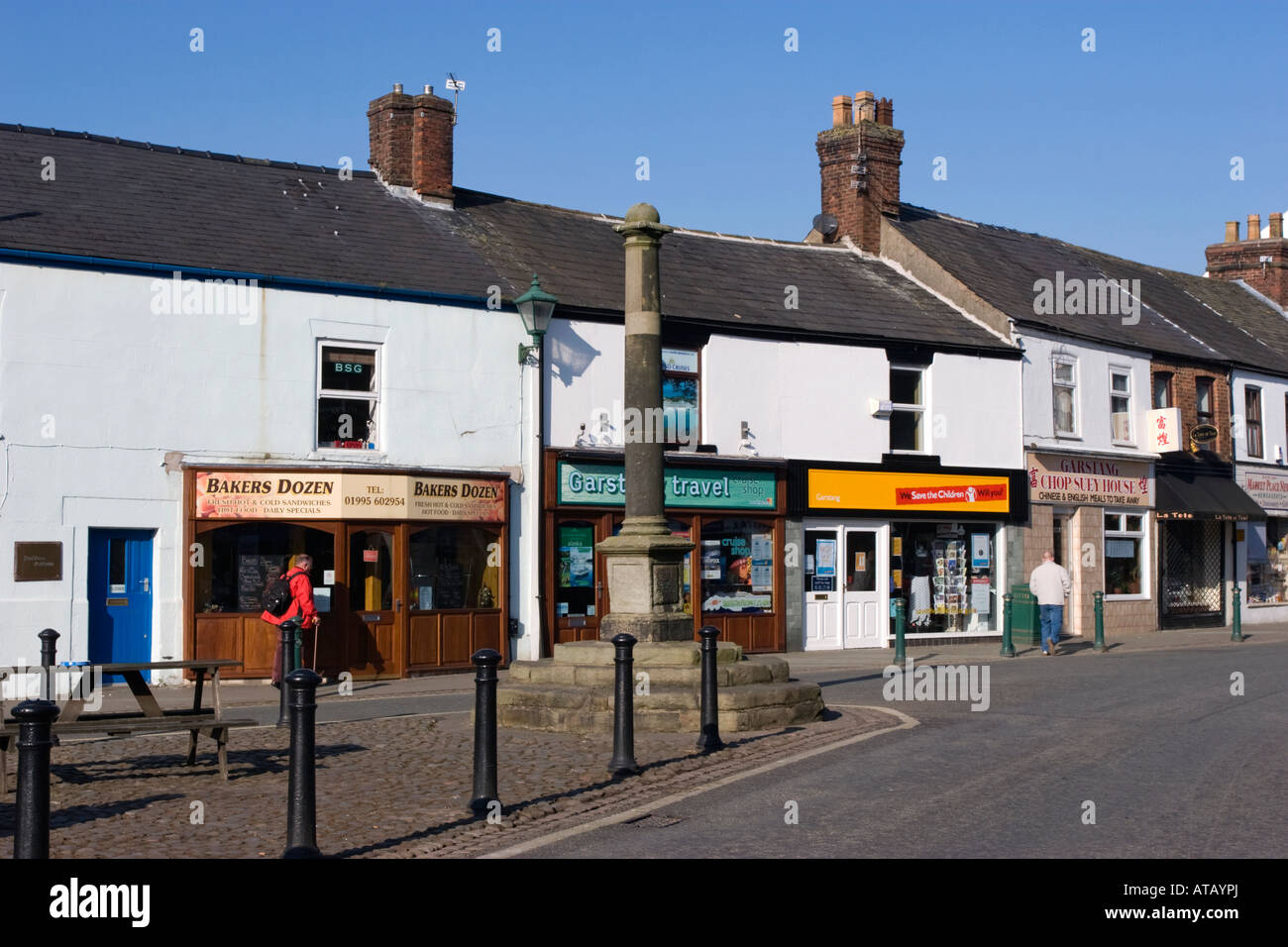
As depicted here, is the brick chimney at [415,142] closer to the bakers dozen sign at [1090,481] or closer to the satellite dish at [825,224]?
the satellite dish at [825,224]

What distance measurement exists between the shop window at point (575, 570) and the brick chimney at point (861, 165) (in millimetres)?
10514

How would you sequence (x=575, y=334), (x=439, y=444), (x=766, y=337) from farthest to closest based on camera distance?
(x=766, y=337)
(x=575, y=334)
(x=439, y=444)

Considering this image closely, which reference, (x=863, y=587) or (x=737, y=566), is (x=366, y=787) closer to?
(x=737, y=566)

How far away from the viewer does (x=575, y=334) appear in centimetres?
2155

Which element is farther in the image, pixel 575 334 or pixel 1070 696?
pixel 575 334

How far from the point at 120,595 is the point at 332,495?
3.01 metres

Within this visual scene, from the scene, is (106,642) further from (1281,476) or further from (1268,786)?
(1281,476)

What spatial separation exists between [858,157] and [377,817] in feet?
71.9

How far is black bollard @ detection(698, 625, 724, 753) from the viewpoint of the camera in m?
11.2

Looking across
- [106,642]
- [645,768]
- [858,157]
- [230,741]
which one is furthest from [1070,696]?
[858,157]

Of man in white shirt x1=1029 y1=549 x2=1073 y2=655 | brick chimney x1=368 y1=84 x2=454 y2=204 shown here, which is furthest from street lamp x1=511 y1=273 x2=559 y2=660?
man in white shirt x1=1029 y1=549 x2=1073 y2=655

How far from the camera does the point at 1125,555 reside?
28.1 m

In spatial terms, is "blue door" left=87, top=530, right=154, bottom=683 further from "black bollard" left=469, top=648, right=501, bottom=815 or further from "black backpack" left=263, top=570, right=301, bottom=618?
"black bollard" left=469, top=648, right=501, bottom=815

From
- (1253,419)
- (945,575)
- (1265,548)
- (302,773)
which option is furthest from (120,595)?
(1265,548)
